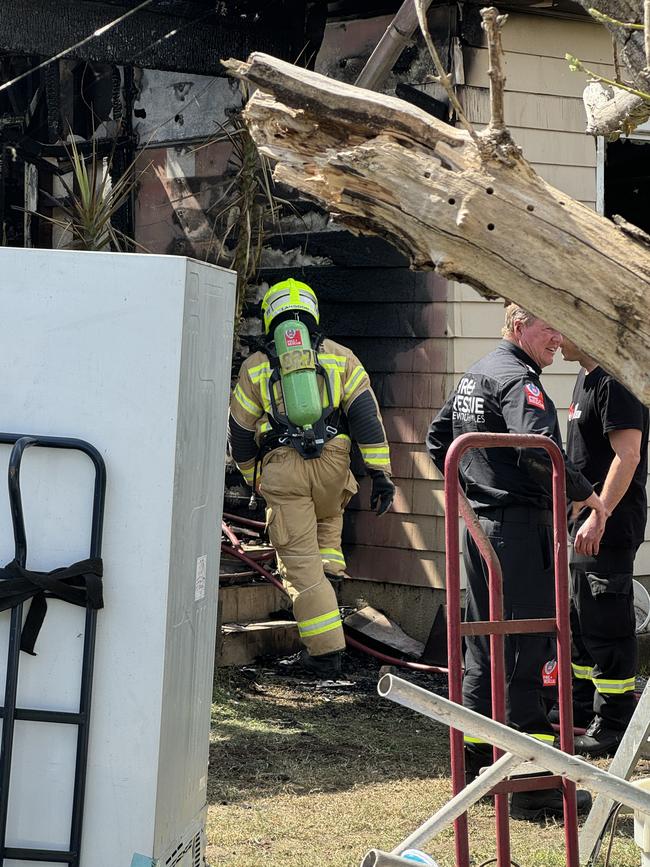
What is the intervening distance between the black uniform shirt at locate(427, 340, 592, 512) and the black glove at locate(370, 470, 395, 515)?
1.64 m

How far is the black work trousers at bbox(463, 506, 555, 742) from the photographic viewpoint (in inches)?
190

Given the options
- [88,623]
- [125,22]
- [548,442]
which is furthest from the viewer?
[125,22]

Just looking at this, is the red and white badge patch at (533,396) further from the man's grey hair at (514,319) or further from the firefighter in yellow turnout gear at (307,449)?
the firefighter in yellow turnout gear at (307,449)

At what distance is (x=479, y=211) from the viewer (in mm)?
2451

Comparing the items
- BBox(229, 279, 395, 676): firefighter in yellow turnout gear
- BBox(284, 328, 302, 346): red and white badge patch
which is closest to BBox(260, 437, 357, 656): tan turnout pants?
BBox(229, 279, 395, 676): firefighter in yellow turnout gear

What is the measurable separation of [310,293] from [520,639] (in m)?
2.66

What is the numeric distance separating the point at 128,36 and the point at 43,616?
458 centimetres

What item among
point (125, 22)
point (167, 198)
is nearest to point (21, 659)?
point (125, 22)

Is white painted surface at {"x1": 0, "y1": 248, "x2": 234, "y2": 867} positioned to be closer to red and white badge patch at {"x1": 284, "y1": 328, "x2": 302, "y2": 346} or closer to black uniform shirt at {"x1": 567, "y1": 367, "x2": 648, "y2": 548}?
black uniform shirt at {"x1": 567, "y1": 367, "x2": 648, "y2": 548}

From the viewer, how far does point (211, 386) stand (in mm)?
3277

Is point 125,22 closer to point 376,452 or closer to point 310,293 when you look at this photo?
point 310,293

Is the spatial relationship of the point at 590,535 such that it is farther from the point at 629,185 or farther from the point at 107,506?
the point at 629,185

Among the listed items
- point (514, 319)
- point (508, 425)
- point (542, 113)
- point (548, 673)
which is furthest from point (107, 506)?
point (542, 113)

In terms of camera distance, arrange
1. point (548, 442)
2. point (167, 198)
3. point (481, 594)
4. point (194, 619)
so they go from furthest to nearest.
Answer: point (167, 198) < point (481, 594) < point (548, 442) < point (194, 619)
